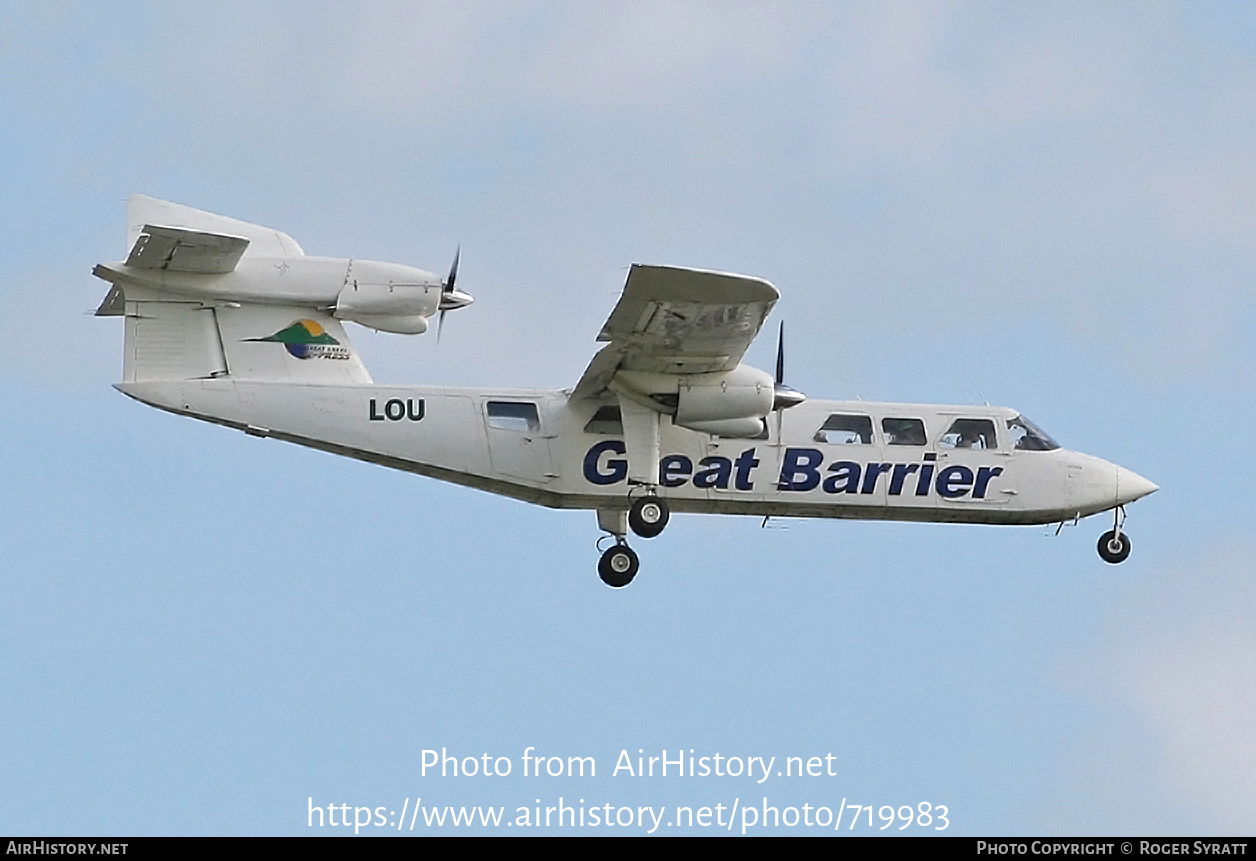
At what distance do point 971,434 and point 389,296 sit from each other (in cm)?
975

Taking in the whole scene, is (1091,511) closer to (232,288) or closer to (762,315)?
(762,315)

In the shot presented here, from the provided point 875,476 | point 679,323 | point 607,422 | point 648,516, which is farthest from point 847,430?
point 679,323

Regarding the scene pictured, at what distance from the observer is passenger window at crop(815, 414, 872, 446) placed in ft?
103

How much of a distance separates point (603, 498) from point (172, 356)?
22.0ft

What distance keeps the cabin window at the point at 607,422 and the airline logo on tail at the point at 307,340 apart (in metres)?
3.96

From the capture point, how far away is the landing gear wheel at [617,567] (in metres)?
31.0

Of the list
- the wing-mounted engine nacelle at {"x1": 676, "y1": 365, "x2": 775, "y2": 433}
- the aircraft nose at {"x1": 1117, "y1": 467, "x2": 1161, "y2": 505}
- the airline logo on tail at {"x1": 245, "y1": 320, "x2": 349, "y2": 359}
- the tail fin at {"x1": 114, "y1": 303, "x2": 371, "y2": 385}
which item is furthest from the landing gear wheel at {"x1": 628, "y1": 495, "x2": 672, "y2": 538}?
the aircraft nose at {"x1": 1117, "y1": 467, "x2": 1161, "y2": 505}

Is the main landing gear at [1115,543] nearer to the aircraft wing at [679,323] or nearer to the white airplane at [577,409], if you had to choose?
the white airplane at [577,409]

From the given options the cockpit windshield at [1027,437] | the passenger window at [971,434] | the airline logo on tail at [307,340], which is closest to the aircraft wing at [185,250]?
the airline logo on tail at [307,340]

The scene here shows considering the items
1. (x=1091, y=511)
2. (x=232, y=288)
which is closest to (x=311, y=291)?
(x=232, y=288)

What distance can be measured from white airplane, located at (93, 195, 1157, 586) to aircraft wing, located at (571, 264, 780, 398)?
36 mm

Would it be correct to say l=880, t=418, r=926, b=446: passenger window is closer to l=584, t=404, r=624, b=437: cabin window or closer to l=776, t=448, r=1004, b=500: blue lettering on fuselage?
l=776, t=448, r=1004, b=500: blue lettering on fuselage

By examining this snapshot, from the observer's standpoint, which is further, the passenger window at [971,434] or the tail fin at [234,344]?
the passenger window at [971,434]

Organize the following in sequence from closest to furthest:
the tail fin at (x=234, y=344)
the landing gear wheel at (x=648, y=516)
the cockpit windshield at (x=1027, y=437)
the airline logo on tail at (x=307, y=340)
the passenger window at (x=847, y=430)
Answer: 1. the tail fin at (x=234, y=344)
2. the airline logo on tail at (x=307, y=340)
3. the landing gear wheel at (x=648, y=516)
4. the passenger window at (x=847, y=430)
5. the cockpit windshield at (x=1027, y=437)
